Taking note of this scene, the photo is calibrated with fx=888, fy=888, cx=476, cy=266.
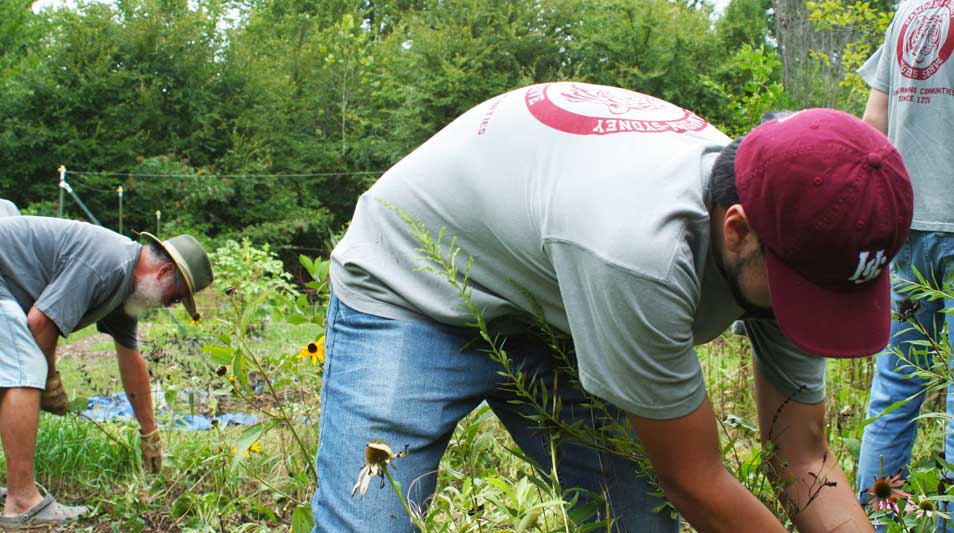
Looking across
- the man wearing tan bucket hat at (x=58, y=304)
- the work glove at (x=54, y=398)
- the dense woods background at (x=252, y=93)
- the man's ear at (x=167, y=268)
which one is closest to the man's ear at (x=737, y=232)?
the man wearing tan bucket hat at (x=58, y=304)

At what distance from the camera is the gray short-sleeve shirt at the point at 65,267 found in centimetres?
319

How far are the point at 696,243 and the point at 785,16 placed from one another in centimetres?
1106

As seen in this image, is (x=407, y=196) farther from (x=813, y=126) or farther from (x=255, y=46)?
(x=255, y=46)

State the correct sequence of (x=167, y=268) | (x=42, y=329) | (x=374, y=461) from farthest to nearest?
1. (x=167, y=268)
2. (x=42, y=329)
3. (x=374, y=461)

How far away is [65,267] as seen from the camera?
127 inches

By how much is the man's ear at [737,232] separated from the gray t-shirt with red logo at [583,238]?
1.4 inches

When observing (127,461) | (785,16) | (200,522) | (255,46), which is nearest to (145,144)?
(255,46)

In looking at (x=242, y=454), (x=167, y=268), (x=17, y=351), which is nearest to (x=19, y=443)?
(x=17, y=351)

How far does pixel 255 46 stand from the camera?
17.5m

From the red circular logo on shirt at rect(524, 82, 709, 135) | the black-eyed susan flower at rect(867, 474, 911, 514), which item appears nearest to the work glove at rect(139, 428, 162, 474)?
the red circular logo on shirt at rect(524, 82, 709, 135)

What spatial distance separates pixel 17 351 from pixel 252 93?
13071mm

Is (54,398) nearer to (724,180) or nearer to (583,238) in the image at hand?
(583,238)

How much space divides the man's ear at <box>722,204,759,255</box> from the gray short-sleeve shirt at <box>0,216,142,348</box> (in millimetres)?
2652

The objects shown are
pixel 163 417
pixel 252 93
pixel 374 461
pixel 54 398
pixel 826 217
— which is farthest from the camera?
pixel 252 93
